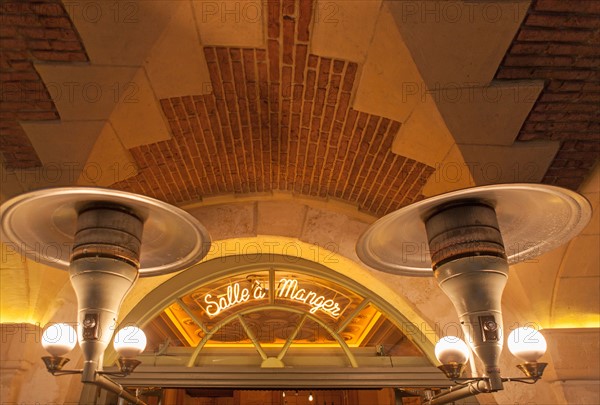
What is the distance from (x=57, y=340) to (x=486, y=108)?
9.15ft

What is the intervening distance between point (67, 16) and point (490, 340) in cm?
274

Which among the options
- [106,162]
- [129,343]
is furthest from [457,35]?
[129,343]

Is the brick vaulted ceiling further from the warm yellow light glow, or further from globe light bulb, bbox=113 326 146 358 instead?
globe light bulb, bbox=113 326 146 358

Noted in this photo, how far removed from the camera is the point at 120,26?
275cm

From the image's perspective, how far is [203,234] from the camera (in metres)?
2.46

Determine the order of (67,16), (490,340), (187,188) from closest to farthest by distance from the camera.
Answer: (490,340) → (67,16) → (187,188)

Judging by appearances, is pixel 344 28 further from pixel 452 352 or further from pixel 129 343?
pixel 129 343

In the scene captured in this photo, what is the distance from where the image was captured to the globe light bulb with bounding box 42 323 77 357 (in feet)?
8.50

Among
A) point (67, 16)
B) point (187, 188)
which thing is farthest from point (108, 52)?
point (187, 188)

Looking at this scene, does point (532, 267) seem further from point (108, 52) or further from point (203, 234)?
point (108, 52)


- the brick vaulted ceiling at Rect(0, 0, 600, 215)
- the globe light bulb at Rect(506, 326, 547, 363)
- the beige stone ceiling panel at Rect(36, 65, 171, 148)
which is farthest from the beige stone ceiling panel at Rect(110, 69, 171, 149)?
the globe light bulb at Rect(506, 326, 547, 363)

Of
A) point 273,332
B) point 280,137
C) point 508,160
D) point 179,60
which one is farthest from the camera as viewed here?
point 273,332

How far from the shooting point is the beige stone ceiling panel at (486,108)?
9.55 ft

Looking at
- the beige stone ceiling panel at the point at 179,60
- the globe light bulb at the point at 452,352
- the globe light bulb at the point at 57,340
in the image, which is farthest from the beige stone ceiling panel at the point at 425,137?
the globe light bulb at the point at 57,340
